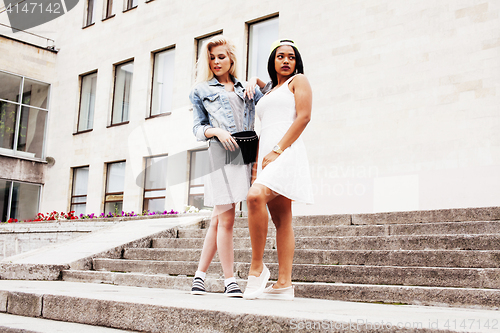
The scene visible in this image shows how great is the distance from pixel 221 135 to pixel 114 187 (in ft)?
45.1

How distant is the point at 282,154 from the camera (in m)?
3.48

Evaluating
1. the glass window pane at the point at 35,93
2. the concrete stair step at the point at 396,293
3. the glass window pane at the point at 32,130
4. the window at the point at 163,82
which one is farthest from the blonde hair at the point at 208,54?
the glass window pane at the point at 35,93

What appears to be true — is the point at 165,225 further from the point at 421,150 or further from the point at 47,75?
the point at 47,75

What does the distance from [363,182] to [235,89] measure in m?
7.36

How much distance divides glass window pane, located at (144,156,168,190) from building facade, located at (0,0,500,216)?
47 mm

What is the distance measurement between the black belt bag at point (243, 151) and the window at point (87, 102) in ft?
50.7

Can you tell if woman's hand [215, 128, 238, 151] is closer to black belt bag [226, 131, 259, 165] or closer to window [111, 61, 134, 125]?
black belt bag [226, 131, 259, 165]

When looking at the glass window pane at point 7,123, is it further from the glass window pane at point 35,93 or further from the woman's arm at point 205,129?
the woman's arm at point 205,129

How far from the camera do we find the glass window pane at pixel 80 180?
57.9 ft

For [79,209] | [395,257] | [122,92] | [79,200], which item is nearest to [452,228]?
[395,257]

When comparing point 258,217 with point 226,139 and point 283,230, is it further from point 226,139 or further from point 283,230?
point 226,139

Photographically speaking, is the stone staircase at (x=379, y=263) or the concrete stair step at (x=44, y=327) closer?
the concrete stair step at (x=44, y=327)

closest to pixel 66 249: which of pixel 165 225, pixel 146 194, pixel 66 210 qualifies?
pixel 165 225

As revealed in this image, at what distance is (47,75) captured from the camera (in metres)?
19.3
